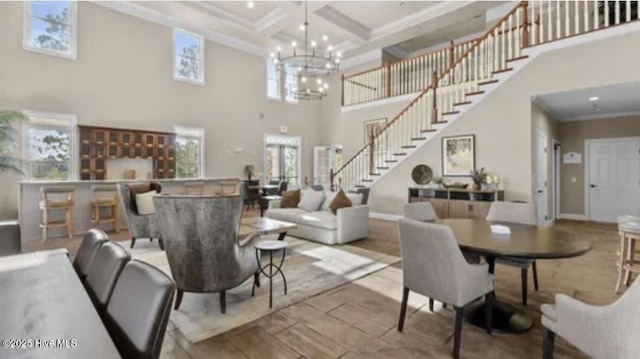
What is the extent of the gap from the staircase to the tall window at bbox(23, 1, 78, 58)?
23.6ft

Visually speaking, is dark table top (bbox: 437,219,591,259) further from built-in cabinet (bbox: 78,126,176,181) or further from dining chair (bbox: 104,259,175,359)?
built-in cabinet (bbox: 78,126,176,181)

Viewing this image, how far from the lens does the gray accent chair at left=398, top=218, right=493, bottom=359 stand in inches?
83.8

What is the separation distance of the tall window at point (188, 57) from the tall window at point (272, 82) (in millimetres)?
2471

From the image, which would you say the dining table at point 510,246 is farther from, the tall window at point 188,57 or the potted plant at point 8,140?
the tall window at point 188,57

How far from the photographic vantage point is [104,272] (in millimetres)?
1405

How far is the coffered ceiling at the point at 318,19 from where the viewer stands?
7.84m

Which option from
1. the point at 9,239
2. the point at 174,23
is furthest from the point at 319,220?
the point at 174,23

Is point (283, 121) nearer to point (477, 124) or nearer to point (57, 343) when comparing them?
point (477, 124)

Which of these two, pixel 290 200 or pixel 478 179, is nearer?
pixel 478 179

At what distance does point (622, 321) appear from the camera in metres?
1.34

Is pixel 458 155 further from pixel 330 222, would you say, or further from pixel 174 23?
pixel 174 23

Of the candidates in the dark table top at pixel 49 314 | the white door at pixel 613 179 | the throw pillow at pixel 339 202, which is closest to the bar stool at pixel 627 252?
the throw pillow at pixel 339 202

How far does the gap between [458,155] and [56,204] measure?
7.95m

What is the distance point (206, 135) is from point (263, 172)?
2.30 metres
